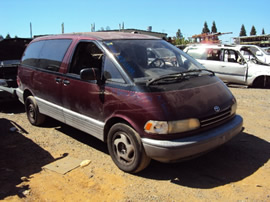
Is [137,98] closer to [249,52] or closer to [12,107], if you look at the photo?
[12,107]

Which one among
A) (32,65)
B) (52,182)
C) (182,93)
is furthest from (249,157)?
(32,65)

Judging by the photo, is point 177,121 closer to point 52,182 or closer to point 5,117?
point 52,182

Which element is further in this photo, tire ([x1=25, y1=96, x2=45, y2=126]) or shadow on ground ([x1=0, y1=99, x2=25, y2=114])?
shadow on ground ([x1=0, y1=99, x2=25, y2=114])

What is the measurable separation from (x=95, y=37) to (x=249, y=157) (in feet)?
10.1

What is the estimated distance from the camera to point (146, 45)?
4.34 meters

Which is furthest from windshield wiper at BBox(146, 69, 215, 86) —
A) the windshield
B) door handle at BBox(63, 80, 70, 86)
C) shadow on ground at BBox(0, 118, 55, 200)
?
shadow on ground at BBox(0, 118, 55, 200)

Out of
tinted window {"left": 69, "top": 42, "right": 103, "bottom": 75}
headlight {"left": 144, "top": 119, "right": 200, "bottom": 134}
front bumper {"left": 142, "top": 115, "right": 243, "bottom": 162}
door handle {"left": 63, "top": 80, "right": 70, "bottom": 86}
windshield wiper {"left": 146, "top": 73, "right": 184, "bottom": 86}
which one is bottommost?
front bumper {"left": 142, "top": 115, "right": 243, "bottom": 162}

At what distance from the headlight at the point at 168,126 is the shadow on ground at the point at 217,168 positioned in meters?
0.75

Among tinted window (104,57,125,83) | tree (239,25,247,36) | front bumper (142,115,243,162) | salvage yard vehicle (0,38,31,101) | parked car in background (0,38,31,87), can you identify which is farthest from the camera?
tree (239,25,247,36)

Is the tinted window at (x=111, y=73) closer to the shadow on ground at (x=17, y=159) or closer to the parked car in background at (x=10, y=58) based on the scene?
the shadow on ground at (x=17, y=159)

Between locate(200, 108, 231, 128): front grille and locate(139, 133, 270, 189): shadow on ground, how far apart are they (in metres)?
0.70

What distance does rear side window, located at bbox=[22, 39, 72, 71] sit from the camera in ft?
15.6

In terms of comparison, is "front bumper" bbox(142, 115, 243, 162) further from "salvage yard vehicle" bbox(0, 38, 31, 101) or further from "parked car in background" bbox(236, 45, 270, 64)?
"parked car in background" bbox(236, 45, 270, 64)

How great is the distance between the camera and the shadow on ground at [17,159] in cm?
340
